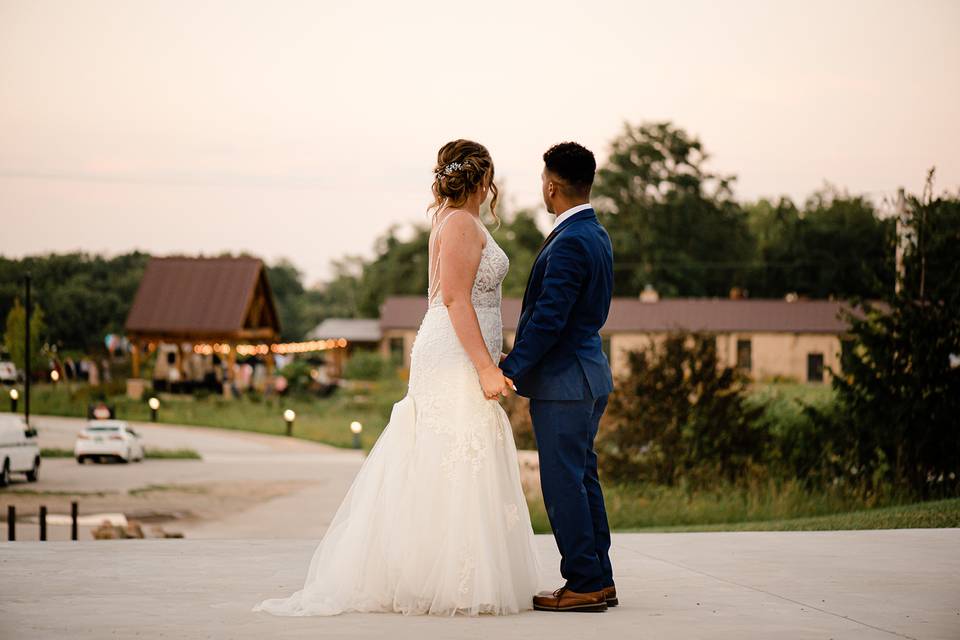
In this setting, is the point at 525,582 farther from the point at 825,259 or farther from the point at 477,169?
the point at 825,259

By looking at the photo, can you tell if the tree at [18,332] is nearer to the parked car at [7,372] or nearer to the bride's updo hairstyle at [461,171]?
the parked car at [7,372]

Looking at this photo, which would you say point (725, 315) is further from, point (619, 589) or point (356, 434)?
point (619, 589)

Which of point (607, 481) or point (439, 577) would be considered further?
Answer: point (607, 481)

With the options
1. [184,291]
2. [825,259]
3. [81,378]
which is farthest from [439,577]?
[825,259]

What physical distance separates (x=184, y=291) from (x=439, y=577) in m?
54.3

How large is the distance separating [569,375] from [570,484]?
522mm

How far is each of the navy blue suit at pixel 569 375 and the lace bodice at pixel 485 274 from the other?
0.81ft

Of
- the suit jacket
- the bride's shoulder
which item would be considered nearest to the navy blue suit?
the suit jacket

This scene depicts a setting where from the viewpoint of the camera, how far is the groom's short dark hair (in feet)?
19.8

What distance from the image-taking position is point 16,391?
5025cm

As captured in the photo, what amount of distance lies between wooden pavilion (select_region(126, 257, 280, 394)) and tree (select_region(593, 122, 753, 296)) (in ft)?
101

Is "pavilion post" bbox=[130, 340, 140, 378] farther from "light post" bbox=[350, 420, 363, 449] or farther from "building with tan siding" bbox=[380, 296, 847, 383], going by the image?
"light post" bbox=[350, 420, 363, 449]

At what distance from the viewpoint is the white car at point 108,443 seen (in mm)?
34625

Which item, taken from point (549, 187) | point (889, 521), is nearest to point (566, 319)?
point (549, 187)
